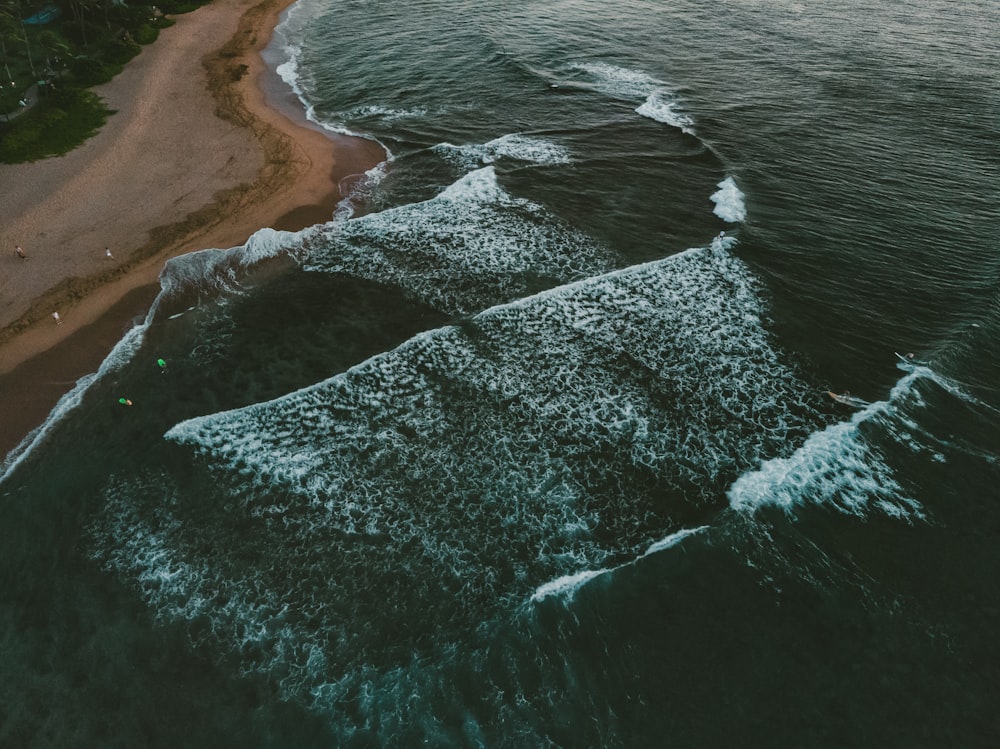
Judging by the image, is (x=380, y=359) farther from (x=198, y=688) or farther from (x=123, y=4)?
(x=123, y=4)

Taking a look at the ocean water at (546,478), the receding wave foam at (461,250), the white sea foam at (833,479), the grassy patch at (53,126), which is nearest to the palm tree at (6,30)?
the grassy patch at (53,126)

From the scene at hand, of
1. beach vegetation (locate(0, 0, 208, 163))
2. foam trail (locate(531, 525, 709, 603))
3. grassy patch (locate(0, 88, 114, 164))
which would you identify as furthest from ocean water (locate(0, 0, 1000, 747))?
beach vegetation (locate(0, 0, 208, 163))

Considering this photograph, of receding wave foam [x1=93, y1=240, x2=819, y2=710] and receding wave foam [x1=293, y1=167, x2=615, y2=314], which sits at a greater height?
receding wave foam [x1=293, y1=167, x2=615, y2=314]

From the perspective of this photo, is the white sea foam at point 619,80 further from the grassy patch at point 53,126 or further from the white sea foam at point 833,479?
the grassy patch at point 53,126

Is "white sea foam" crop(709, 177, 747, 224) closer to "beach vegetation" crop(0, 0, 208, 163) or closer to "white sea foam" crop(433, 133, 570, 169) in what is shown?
"white sea foam" crop(433, 133, 570, 169)

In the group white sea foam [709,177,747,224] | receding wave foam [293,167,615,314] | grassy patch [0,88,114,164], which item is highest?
grassy patch [0,88,114,164]

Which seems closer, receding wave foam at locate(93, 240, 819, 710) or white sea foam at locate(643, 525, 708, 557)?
receding wave foam at locate(93, 240, 819, 710)
